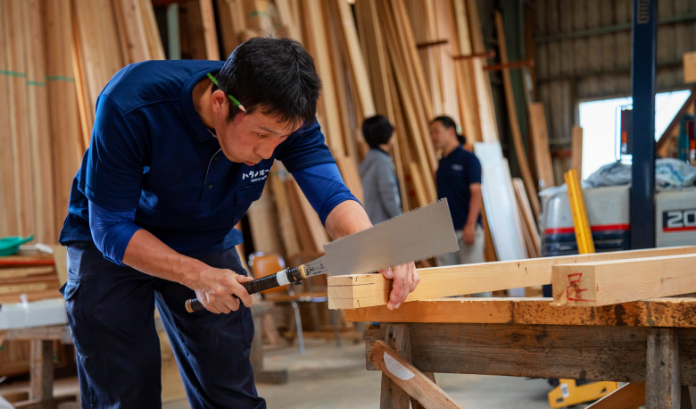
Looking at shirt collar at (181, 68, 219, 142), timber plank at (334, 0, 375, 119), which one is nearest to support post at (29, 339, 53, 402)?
shirt collar at (181, 68, 219, 142)

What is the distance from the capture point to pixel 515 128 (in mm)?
11188

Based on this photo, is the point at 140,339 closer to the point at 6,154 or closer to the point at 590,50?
the point at 6,154

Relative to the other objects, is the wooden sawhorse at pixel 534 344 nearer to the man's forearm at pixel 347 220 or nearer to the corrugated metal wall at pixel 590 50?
the man's forearm at pixel 347 220

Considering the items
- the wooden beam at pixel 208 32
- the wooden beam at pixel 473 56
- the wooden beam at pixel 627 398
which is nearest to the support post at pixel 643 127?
the wooden beam at pixel 627 398

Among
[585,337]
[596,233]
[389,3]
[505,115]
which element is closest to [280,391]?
[596,233]

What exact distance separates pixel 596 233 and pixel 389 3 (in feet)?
16.3

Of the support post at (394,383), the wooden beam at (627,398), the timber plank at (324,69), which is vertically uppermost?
the timber plank at (324,69)

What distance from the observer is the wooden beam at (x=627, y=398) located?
1.91 meters

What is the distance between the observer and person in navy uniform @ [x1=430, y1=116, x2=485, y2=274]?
16.8ft

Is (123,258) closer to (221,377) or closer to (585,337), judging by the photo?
(221,377)

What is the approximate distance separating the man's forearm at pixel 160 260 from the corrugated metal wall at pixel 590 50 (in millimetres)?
11656

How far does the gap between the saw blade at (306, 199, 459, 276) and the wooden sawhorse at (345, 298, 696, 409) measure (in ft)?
0.91

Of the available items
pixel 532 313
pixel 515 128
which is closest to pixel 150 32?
pixel 532 313

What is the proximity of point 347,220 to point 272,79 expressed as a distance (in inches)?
18.1
